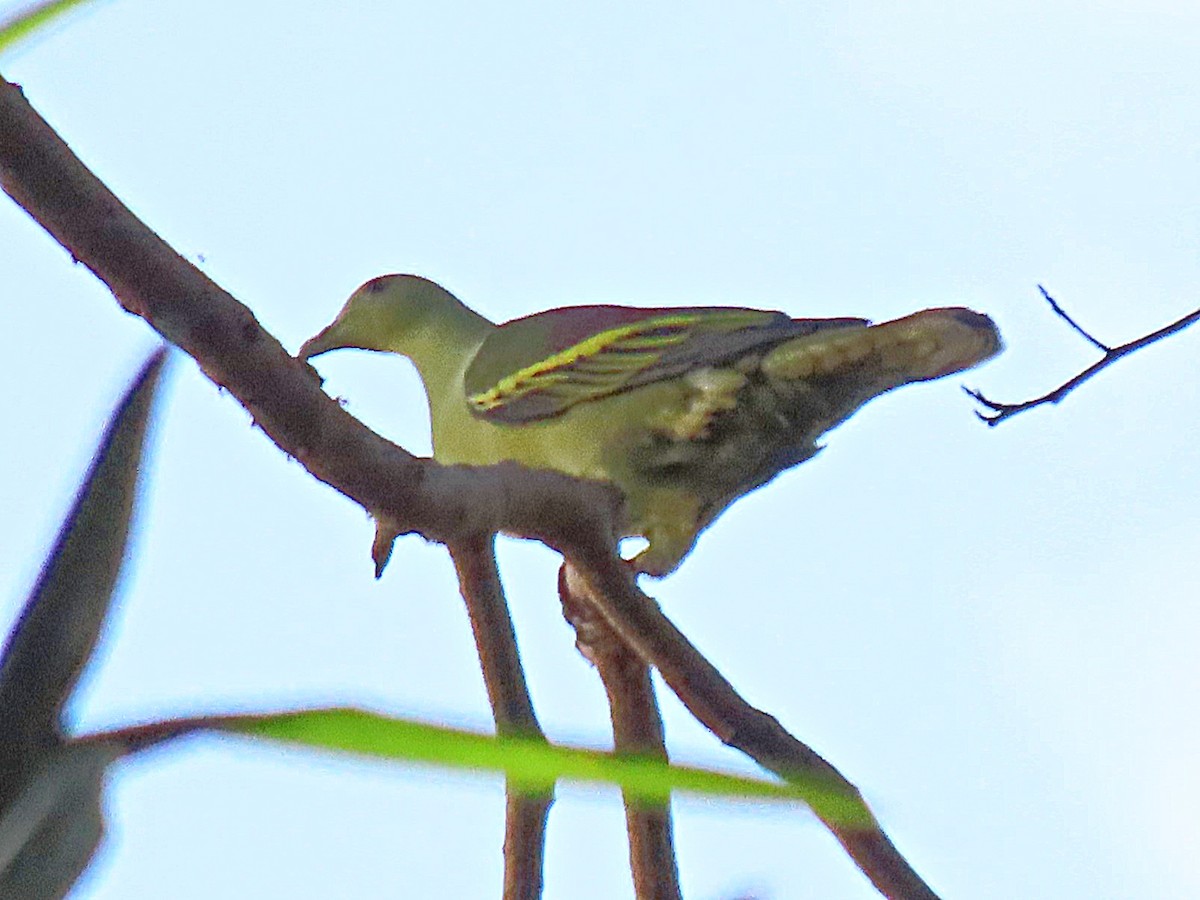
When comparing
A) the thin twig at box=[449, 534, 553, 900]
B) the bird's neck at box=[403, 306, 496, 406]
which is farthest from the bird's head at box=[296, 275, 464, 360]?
the thin twig at box=[449, 534, 553, 900]

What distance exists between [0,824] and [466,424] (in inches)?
153

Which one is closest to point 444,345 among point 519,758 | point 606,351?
point 606,351

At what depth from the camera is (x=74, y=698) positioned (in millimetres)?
597

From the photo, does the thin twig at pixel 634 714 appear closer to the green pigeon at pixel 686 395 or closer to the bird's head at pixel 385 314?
the green pigeon at pixel 686 395

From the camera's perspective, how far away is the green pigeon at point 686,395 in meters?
3.54

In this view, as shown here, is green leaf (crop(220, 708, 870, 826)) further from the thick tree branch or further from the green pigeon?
the green pigeon

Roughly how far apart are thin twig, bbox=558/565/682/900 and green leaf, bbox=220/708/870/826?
195 centimetres

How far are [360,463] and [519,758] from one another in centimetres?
144

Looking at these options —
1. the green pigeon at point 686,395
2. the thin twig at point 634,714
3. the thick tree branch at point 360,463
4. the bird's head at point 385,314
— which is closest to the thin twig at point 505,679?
the thick tree branch at point 360,463

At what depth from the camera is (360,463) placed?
1.82 metres

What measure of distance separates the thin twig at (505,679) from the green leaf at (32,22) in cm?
147

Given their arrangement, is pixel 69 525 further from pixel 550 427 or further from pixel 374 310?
pixel 374 310

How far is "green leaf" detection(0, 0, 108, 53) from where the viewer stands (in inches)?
23.3

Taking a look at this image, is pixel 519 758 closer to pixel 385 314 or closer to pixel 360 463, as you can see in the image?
pixel 360 463
